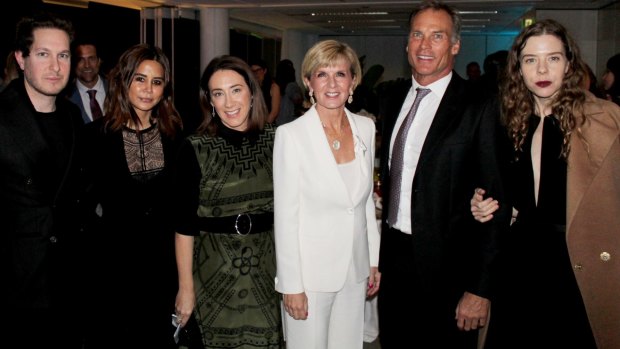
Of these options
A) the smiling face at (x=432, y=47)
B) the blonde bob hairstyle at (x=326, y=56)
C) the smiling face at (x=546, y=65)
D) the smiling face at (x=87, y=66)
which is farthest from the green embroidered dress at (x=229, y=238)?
the smiling face at (x=87, y=66)

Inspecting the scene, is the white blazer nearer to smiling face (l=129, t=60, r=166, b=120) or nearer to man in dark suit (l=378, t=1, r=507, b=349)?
man in dark suit (l=378, t=1, r=507, b=349)

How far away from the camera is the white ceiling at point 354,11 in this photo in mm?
11617

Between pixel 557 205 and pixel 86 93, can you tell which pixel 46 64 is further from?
pixel 86 93

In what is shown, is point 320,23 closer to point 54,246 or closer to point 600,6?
point 600,6

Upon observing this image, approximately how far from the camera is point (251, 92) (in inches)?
99.2

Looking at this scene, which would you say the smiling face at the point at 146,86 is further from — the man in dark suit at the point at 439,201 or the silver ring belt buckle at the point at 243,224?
the man in dark suit at the point at 439,201

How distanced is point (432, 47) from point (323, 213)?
878 millimetres

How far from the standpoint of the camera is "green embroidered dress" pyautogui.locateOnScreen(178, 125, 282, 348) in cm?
236

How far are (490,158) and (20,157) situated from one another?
1961 millimetres

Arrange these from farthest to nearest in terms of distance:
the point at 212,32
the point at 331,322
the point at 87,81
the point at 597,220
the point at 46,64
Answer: the point at 212,32
the point at 87,81
the point at 46,64
the point at 331,322
the point at 597,220

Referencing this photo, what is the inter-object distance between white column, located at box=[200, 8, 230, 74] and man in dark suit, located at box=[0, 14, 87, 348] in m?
10.3

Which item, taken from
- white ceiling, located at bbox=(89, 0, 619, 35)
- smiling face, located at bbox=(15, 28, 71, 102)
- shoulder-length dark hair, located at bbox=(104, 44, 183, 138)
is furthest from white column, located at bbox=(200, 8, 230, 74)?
smiling face, located at bbox=(15, 28, 71, 102)

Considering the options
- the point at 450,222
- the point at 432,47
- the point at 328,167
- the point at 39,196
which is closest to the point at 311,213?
the point at 328,167

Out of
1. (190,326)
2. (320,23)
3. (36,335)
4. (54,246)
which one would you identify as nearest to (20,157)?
(54,246)
